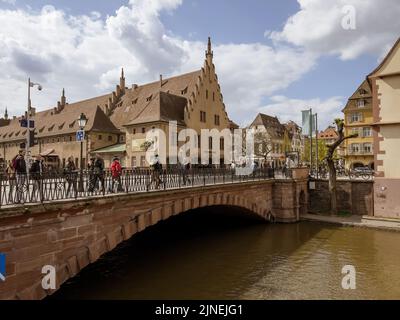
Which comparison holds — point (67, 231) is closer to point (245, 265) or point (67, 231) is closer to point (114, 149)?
point (245, 265)

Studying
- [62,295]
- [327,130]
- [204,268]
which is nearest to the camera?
[62,295]

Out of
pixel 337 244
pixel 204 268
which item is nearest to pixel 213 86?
pixel 337 244

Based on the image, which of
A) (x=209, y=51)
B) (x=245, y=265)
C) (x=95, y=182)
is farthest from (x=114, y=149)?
(x=95, y=182)

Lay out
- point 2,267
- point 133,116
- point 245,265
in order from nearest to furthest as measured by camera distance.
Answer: point 2,267 < point 245,265 < point 133,116

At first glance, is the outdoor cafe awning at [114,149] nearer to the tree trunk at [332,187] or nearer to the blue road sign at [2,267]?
the tree trunk at [332,187]

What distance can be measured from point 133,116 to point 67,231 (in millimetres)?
36519

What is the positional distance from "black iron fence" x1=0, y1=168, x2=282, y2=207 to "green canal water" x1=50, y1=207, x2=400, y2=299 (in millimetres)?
3619

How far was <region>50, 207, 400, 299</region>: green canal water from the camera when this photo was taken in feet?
38.7

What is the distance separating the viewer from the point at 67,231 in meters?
9.60

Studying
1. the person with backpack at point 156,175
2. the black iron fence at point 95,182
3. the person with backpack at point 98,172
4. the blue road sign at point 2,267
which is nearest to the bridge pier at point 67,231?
the blue road sign at point 2,267

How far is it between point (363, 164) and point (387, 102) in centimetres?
3133

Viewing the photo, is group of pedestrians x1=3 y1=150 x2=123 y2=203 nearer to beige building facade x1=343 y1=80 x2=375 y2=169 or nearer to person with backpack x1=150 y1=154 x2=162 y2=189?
person with backpack x1=150 y1=154 x2=162 y2=189
